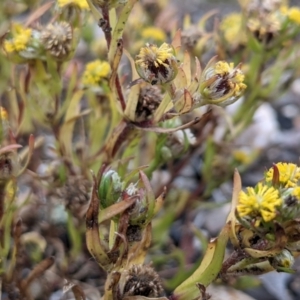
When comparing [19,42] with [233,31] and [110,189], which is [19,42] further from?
[233,31]

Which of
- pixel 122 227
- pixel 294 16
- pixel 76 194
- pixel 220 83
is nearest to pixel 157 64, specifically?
pixel 220 83

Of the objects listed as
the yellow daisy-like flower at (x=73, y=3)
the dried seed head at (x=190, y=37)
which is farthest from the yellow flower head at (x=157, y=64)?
the dried seed head at (x=190, y=37)

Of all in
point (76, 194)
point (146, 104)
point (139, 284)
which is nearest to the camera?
point (139, 284)

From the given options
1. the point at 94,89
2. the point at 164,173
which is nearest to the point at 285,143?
the point at 164,173

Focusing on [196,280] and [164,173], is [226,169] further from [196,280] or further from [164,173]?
[196,280]

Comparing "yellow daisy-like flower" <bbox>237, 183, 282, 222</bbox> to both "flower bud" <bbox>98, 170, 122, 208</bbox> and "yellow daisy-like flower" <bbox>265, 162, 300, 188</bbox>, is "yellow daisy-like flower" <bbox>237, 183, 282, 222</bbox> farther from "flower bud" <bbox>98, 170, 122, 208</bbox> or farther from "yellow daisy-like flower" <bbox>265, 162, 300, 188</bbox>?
"flower bud" <bbox>98, 170, 122, 208</bbox>
